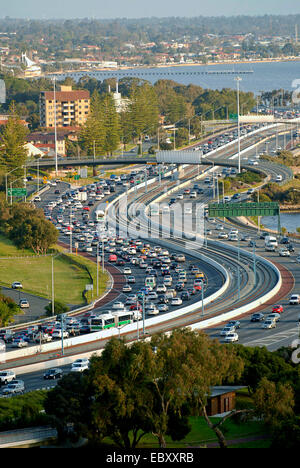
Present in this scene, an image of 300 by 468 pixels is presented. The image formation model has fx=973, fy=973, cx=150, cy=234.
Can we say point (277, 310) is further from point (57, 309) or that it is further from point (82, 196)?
point (82, 196)

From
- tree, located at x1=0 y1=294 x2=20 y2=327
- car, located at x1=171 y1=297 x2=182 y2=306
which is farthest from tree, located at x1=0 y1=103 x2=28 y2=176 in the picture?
car, located at x1=171 y1=297 x2=182 y2=306

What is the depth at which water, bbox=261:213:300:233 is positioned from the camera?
2756 inches

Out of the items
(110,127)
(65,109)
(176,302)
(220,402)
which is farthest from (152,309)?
(65,109)

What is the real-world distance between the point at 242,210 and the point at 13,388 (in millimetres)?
27738

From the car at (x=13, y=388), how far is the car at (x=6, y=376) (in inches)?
29.1

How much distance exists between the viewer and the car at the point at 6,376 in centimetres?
3179

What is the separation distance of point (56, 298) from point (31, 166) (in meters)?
38.5

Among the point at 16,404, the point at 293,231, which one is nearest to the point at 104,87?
the point at 293,231

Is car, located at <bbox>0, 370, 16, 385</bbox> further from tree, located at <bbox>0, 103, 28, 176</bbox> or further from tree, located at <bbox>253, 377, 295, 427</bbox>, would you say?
tree, located at <bbox>0, 103, 28, 176</bbox>

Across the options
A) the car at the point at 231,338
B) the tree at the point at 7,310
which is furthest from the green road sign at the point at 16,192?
the car at the point at 231,338

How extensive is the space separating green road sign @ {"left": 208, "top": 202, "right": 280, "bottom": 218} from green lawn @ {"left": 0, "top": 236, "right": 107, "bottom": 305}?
7.66 m

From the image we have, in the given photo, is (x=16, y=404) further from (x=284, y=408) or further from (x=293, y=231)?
(x=293, y=231)

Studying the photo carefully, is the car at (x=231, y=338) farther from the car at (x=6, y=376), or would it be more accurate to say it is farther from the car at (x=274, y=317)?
the car at (x=6, y=376)

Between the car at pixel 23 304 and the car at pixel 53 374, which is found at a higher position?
the car at pixel 53 374
